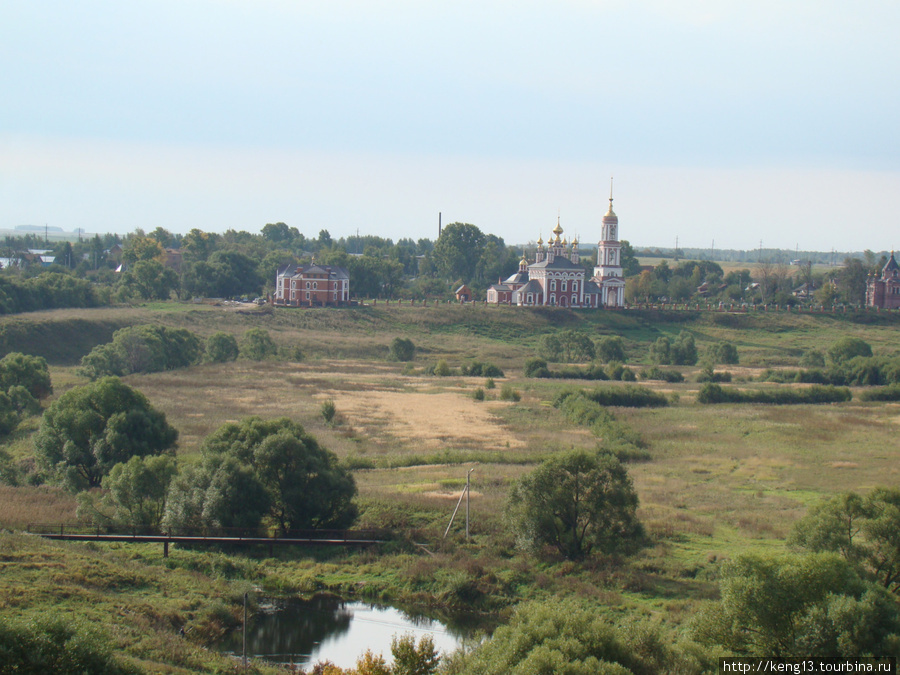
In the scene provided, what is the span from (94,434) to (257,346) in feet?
119

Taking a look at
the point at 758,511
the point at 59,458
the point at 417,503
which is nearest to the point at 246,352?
the point at 59,458

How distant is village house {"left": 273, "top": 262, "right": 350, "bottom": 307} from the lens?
92.0 m

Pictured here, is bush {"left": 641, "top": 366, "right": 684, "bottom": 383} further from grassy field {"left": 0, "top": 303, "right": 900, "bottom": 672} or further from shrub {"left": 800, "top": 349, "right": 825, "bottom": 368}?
shrub {"left": 800, "top": 349, "right": 825, "bottom": 368}

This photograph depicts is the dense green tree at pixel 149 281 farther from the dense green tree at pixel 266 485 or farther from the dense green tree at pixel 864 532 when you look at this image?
the dense green tree at pixel 864 532

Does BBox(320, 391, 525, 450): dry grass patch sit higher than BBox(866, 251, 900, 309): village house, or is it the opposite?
BBox(866, 251, 900, 309): village house

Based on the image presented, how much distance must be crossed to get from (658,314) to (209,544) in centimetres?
7544

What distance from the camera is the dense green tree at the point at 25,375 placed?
4525 cm

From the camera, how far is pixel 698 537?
87.6 ft

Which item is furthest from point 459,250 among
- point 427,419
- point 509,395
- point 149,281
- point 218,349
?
point 427,419

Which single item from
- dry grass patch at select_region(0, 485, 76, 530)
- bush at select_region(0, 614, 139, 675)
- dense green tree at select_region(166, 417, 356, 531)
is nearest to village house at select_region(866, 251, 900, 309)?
dense green tree at select_region(166, 417, 356, 531)

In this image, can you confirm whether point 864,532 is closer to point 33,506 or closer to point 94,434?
point 33,506

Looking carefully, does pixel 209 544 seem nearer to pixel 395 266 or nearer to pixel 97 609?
pixel 97 609

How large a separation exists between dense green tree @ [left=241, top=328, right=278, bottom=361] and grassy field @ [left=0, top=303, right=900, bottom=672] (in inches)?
133

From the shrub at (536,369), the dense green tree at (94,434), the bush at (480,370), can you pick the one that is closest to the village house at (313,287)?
the bush at (480,370)
